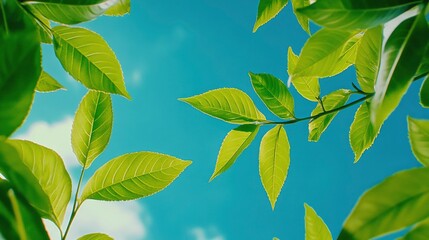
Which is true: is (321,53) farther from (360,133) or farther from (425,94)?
(360,133)

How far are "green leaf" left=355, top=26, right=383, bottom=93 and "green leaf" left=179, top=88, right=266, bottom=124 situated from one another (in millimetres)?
315

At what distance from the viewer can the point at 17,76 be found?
46 centimetres

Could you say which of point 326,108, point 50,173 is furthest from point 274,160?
point 50,173

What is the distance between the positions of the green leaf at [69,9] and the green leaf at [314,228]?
0.48 m

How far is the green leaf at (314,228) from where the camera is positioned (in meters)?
0.81

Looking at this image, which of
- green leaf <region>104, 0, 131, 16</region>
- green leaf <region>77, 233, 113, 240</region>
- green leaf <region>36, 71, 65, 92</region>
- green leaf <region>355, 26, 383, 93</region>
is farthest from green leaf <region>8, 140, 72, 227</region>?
green leaf <region>355, 26, 383, 93</region>

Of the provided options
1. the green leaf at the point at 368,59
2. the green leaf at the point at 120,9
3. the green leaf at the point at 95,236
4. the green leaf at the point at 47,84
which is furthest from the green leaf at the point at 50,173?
the green leaf at the point at 368,59

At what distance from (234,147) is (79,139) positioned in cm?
44

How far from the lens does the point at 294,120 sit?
50.8 inches

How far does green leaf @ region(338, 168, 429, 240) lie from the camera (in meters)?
0.51

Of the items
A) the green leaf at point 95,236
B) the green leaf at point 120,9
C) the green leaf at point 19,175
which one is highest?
the green leaf at point 120,9

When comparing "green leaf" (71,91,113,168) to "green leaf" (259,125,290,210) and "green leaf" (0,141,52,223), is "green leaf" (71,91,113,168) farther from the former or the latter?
"green leaf" (259,125,290,210)

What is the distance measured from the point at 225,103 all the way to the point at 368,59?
399 millimetres

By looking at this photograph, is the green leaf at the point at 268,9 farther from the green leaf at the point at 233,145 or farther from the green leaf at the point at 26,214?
the green leaf at the point at 26,214
